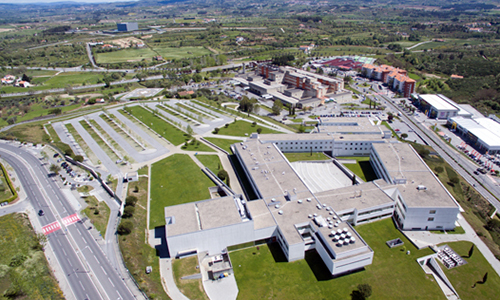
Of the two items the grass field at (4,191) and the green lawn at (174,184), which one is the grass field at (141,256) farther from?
the grass field at (4,191)

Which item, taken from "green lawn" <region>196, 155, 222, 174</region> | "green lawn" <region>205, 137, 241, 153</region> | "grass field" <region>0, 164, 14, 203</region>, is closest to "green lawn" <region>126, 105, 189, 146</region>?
"green lawn" <region>205, 137, 241, 153</region>

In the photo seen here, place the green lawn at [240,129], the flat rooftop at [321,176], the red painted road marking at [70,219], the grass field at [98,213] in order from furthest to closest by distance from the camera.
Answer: the green lawn at [240,129], the flat rooftop at [321,176], the red painted road marking at [70,219], the grass field at [98,213]

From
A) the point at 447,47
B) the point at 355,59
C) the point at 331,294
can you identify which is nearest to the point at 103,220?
the point at 331,294

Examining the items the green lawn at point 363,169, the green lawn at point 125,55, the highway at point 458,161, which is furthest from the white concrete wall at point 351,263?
the green lawn at point 125,55

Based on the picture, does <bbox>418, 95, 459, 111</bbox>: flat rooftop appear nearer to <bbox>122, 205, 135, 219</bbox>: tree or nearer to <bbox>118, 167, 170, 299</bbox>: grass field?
<bbox>118, 167, 170, 299</bbox>: grass field

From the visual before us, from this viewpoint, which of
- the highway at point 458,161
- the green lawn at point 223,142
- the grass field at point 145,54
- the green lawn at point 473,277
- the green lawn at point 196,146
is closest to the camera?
the green lawn at point 473,277

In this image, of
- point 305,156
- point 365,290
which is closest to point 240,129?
point 305,156

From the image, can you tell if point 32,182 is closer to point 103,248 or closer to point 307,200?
point 103,248
